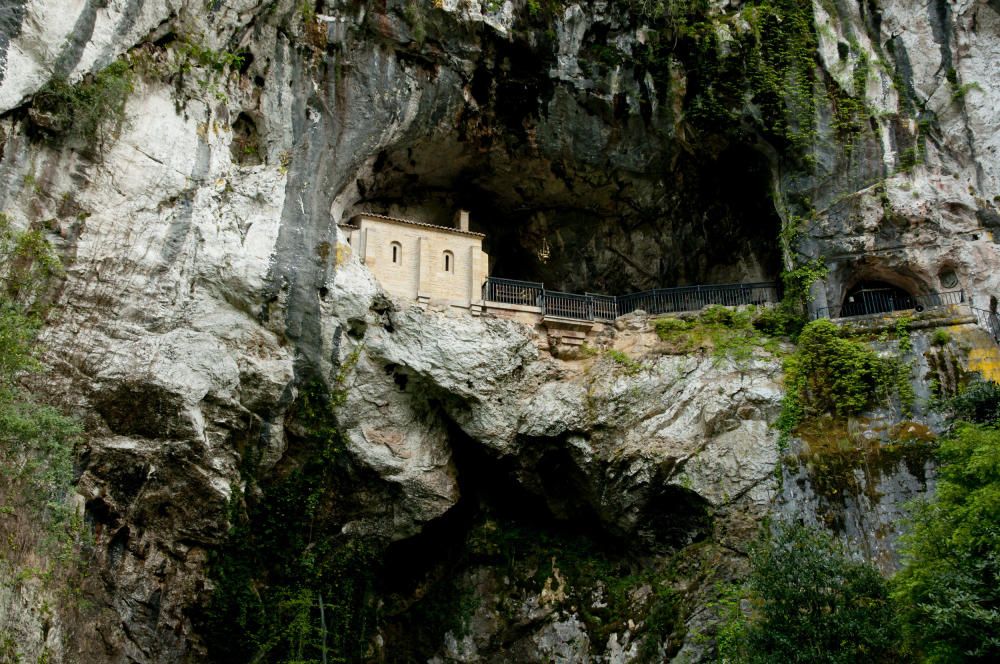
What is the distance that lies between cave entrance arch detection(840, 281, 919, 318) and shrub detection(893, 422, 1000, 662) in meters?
7.95

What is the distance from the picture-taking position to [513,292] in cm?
2162

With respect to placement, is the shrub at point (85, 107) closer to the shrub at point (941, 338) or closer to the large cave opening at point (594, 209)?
the large cave opening at point (594, 209)

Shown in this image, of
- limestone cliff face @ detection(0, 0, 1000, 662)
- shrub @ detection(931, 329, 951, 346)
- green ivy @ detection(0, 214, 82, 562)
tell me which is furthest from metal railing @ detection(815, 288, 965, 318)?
green ivy @ detection(0, 214, 82, 562)

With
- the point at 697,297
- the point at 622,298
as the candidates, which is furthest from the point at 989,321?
the point at 622,298

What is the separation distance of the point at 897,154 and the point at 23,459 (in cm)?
1877

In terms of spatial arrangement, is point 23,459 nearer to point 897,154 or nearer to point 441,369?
point 441,369

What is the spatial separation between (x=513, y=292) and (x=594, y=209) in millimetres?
3786

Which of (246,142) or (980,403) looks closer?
(980,403)

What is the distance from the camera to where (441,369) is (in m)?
18.5

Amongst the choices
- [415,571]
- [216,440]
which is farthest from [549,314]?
[216,440]

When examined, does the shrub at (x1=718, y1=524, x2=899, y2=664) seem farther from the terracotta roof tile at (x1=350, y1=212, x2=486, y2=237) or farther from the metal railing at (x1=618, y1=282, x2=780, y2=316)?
the terracotta roof tile at (x1=350, y1=212, x2=486, y2=237)

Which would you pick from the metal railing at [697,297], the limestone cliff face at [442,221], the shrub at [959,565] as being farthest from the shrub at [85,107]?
the shrub at [959,565]

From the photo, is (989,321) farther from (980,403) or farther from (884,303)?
(980,403)

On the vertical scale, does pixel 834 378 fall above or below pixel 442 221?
below
